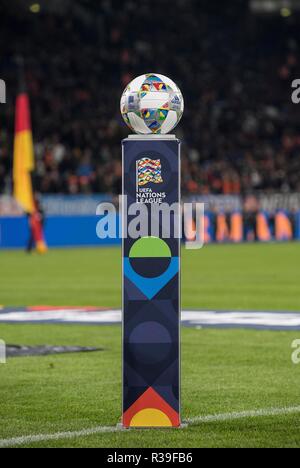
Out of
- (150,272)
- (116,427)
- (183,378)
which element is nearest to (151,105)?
(150,272)

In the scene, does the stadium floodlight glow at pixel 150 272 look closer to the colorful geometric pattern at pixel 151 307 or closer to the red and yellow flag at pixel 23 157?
the colorful geometric pattern at pixel 151 307

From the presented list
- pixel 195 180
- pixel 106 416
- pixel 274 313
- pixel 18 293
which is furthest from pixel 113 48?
pixel 106 416

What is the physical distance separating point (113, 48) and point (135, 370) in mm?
40758

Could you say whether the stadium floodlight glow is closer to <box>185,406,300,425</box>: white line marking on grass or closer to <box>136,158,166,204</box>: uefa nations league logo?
<box>136,158,166,204</box>: uefa nations league logo

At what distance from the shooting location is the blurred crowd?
41.1 metres

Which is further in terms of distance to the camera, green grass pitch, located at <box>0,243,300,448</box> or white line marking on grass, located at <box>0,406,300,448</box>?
green grass pitch, located at <box>0,243,300,448</box>

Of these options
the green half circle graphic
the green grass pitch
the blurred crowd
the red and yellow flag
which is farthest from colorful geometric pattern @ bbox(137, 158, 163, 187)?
the blurred crowd

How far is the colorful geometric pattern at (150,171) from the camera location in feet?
24.7

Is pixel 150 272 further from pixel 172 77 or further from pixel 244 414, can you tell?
pixel 172 77

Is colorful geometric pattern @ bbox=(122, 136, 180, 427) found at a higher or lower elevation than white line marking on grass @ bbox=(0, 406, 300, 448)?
higher

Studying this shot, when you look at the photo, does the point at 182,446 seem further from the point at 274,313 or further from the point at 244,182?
the point at 244,182

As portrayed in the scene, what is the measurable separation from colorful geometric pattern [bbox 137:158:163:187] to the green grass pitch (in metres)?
1.62

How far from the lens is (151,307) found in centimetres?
752

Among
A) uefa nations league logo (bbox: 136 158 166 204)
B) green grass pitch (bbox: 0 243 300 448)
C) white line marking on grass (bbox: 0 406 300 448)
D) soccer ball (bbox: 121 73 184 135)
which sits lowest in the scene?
green grass pitch (bbox: 0 243 300 448)
